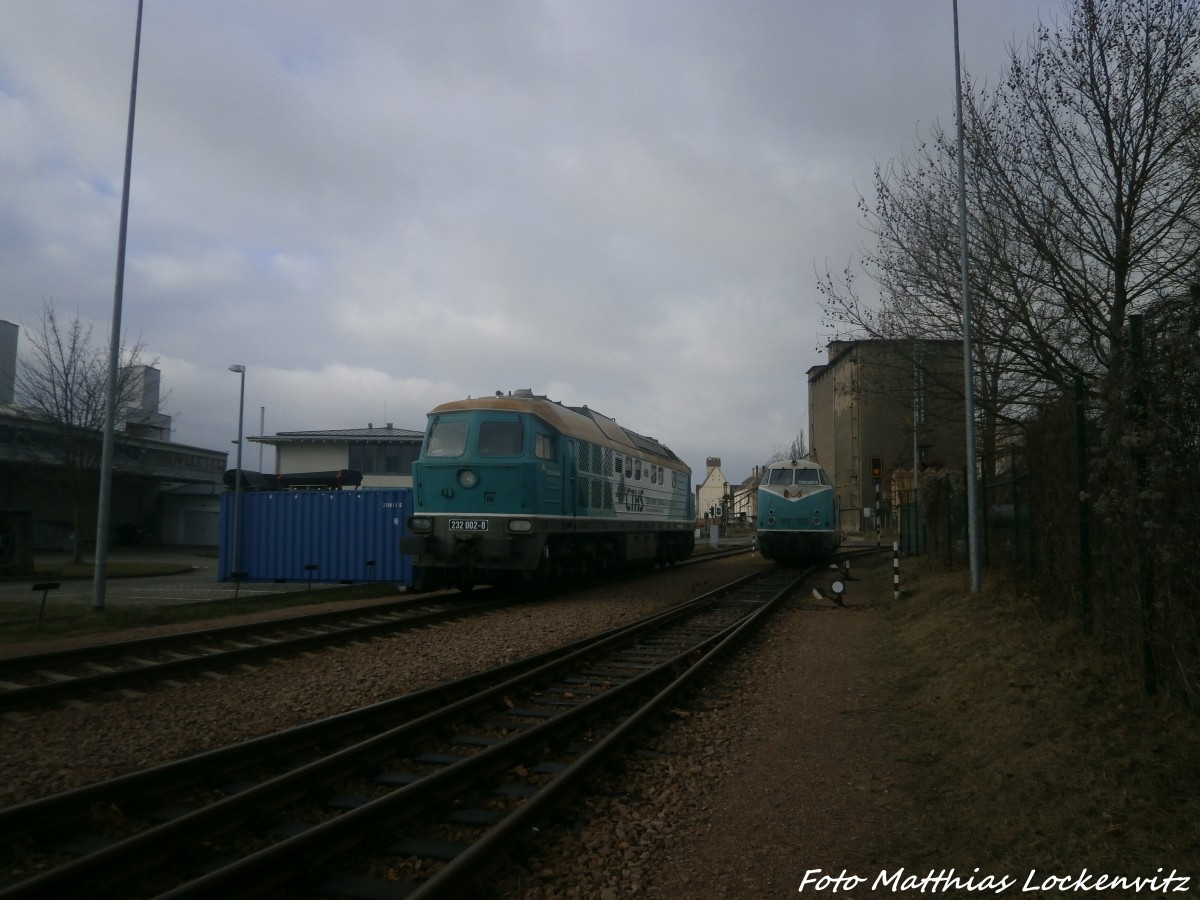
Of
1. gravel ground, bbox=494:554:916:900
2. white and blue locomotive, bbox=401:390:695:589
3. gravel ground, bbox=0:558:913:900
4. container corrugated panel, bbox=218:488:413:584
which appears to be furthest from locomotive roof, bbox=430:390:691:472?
gravel ground, bbox=494:554:916:900

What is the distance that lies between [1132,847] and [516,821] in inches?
118

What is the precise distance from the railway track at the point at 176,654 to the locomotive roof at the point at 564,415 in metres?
3.84

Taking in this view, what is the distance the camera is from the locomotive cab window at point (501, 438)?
50.5ft

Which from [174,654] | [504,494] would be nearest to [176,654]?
[174,654]

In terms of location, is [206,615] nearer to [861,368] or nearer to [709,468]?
[861,368]

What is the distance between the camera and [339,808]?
204 inches

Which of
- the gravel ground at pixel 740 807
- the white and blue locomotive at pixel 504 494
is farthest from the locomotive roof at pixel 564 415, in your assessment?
the gravel ground at pixel 740 807

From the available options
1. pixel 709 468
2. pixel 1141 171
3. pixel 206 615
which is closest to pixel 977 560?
pixel 1141 171

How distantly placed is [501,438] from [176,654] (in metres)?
6.77

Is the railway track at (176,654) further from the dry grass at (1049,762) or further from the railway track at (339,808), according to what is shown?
the dry grass at (1049,762)

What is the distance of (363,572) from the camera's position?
1881 centimetres

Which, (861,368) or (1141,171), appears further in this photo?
(861,368)

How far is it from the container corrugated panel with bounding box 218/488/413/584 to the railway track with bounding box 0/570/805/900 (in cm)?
1110

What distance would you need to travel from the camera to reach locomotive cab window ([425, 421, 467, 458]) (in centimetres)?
1566
